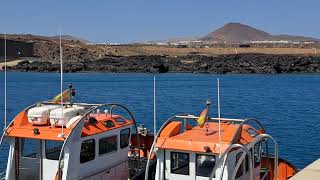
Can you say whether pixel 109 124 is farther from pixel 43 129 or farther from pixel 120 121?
pixel 43 129

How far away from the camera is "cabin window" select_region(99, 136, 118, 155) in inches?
463

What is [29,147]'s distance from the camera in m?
12.0

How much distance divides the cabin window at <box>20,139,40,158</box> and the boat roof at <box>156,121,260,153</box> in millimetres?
2835

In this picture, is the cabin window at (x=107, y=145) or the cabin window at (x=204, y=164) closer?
the cabin window at (x=204, y=164)

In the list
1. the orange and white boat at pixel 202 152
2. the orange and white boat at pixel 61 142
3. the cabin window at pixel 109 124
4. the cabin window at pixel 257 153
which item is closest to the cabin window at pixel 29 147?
the orange and white boat at pixel 61 142

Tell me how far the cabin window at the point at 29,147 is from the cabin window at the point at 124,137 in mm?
2168

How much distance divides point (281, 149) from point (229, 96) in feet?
99.0

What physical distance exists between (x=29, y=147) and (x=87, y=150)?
160cm

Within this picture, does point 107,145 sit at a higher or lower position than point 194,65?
higher

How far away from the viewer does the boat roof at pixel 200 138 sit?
9.94m

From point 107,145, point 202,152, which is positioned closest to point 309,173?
point 202,152

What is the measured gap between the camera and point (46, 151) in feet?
36.7

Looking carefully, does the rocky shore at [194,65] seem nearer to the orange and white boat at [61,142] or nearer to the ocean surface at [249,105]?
the ocean surface at [249,105]

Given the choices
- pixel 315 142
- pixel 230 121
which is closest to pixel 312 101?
pixel 315 142
